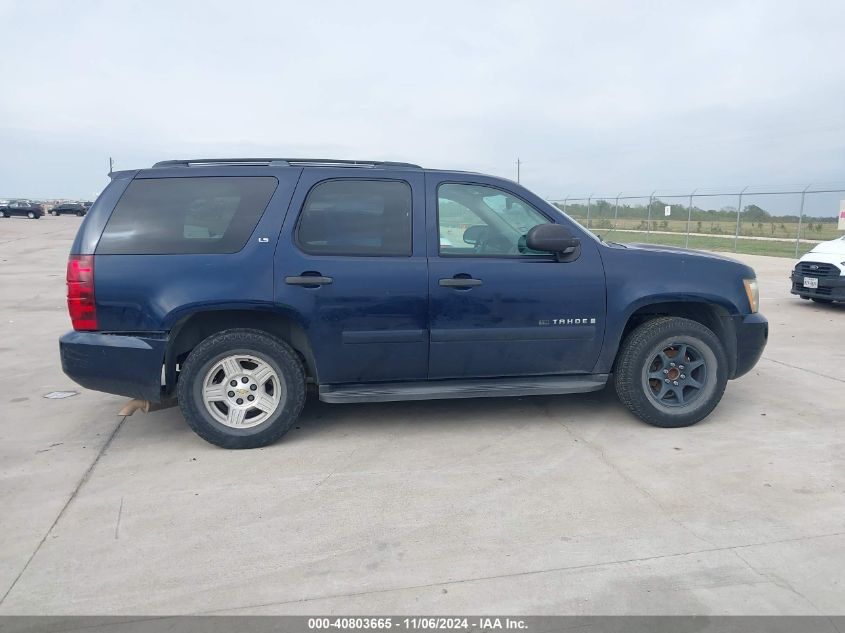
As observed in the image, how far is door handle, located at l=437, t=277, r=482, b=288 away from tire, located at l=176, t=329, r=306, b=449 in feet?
3.65

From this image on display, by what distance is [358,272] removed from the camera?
14.5 ft

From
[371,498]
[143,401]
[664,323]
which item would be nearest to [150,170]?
[143,401]

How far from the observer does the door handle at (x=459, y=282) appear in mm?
4492

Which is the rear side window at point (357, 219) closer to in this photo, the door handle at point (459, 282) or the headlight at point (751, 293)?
the door handle at point (459, 282)

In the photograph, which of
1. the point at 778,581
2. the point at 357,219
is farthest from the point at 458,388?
the point at 778,581

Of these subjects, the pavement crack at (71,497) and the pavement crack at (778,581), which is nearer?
the pavement crack at (778,581)

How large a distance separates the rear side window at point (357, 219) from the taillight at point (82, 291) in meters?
1.32

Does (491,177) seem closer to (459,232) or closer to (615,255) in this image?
(459,232)

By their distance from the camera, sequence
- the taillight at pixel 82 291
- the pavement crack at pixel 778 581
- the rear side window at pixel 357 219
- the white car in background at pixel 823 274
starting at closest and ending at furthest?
1. the pavement crack at pixel 778 581
2. the taillight at pixel 82 291
3. the rear side window at pixel 357 219
4. the white car in background at pixel 823 274

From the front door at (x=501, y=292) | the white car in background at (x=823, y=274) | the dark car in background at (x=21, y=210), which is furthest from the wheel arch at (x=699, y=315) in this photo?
the dark car in background at (x=21, y=210)

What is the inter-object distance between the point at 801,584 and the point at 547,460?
163cm

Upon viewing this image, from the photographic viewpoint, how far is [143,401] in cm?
464

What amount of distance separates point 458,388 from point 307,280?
50.0 inches

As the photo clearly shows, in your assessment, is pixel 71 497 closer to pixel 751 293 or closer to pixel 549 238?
pixel 549 238
